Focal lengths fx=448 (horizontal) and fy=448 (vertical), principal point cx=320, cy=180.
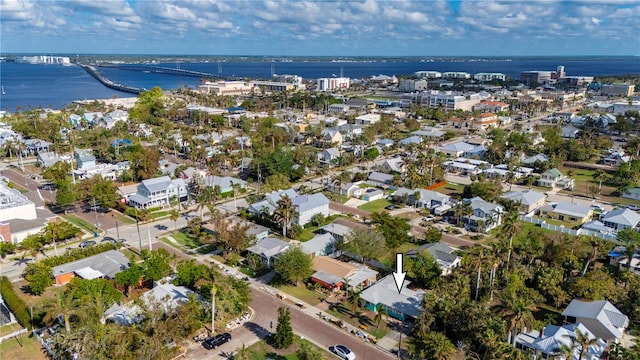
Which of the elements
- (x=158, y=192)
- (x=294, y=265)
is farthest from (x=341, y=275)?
(x=158, y=192)

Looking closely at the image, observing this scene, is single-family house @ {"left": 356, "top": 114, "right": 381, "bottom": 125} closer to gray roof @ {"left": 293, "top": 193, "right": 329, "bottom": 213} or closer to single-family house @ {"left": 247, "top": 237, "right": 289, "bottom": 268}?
gray roof @ {"left": 293, "top": 193, "right": 329, "bottom": 213}

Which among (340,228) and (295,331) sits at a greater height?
(340,228)

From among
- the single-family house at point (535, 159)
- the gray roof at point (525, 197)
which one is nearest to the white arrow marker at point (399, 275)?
the gray roof at point (525, 197)

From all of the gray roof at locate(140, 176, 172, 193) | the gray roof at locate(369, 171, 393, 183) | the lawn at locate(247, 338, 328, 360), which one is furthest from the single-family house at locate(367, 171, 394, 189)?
the lawn at locate(247, 338, 328, 360)

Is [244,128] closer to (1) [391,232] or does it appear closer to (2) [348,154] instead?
(2) [348,154]

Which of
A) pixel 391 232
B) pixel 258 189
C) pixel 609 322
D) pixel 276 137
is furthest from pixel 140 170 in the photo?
pixel 609 322

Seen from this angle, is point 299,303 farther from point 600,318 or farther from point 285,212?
point 600,318
